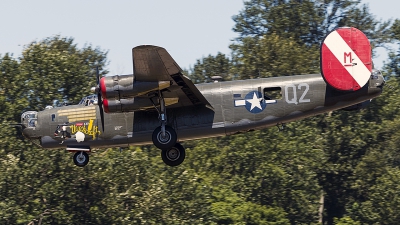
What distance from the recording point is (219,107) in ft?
88.1

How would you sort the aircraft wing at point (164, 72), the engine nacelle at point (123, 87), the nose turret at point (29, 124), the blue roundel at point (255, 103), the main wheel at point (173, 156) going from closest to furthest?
the aircraft wing at point (164, 72) → the engine nacelle at point (123, 87) → the blue roundel at point (255, 103) → the nose turret at point (29, 124) → the main wheel at point (173, 156)

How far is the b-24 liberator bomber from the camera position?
26.5 meters

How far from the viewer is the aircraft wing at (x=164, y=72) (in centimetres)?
2395

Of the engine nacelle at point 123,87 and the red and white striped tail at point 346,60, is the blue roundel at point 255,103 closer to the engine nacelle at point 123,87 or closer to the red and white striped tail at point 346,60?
the red and white striped tail at point 346,60

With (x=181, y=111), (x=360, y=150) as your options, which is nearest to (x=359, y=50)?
(x=181, y=111)

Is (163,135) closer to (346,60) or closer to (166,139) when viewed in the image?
(166,139)

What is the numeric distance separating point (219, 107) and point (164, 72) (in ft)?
8.65

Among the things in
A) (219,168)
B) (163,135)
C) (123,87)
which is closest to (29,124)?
(123,87)

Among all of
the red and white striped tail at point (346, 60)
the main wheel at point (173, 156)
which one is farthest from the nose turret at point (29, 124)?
the red and white striped tail at point (346, 60)

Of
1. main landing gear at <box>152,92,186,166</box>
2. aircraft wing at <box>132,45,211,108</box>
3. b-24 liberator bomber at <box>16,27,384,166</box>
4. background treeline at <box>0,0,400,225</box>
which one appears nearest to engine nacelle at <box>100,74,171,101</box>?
aircraft wing at <box>132,45,211,108</box>

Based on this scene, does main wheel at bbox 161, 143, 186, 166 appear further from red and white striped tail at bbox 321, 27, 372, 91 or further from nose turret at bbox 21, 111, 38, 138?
red and white striped tail at bbox 321, 27, 372, 91

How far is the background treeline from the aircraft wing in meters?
18.9

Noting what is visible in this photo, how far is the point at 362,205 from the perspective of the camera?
2233 inches

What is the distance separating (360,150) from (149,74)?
39.9 metres
